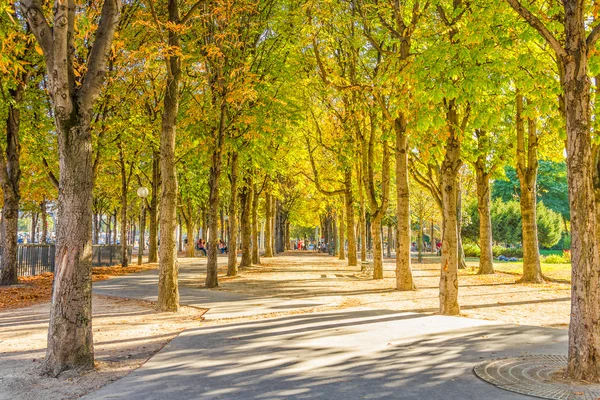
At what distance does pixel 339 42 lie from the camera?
19766mm

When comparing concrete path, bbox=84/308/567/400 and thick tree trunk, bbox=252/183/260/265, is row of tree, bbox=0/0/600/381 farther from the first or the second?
concrete path, bbox=84/308/567/400

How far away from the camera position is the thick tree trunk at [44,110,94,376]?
597cm

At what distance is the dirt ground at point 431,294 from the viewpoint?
11586mm

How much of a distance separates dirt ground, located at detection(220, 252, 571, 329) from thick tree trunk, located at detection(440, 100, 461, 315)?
82 centimetres

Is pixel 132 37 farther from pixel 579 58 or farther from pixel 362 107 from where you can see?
pixel 579 58

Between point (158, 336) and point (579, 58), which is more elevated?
point (579, 58)

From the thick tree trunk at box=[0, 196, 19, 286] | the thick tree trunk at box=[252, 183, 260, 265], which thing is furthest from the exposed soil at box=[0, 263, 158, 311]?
the thick tree trunk at box=[252, 183, 260, 265]

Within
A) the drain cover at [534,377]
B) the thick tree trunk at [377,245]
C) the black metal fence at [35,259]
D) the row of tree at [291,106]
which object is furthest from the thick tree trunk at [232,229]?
the drain cover at [534,377]

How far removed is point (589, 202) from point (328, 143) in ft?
73.2

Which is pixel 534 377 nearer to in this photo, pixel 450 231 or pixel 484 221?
pixel 450 231

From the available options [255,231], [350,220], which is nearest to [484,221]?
[350,220]

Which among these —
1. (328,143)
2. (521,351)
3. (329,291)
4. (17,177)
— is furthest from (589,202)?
(328,143)

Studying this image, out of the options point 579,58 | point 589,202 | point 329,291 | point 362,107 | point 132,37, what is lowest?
point 329,291

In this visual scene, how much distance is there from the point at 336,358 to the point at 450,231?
5.20 meters
